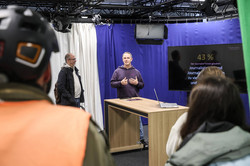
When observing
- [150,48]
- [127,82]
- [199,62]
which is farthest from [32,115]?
[150,48]

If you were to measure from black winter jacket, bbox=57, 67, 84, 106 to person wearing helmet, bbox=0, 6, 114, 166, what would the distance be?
13.0 ft

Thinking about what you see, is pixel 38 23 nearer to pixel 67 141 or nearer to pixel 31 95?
pixel 31 95

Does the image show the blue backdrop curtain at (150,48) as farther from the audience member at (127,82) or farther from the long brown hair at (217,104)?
the long brown hair at (217,104)

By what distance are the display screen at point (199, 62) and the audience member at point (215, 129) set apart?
423 centimetres

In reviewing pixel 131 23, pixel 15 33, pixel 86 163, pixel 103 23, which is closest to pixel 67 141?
pixel 86 163

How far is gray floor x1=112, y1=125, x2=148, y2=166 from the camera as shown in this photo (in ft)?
14.5

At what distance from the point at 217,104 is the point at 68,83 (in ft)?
12.3

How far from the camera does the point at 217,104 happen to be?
143 cm

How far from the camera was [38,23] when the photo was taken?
92 cm

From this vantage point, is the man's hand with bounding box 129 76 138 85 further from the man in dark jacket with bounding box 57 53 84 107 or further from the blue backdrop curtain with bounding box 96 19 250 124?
the blue backdrop curtain with bounding box 96 19 250 124

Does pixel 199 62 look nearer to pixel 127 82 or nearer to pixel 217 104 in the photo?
pixel 127 82

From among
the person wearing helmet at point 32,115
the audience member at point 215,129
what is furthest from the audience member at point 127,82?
the person wearing helmet at point 32,115

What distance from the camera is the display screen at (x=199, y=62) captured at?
18.4 feet

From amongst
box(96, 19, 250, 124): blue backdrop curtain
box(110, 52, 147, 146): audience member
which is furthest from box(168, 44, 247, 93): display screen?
box(110, 52, 147, 146): audience member
